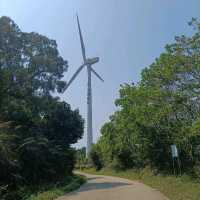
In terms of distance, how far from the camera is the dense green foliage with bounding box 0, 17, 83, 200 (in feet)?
100

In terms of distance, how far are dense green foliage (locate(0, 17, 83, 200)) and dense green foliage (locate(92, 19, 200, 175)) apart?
5825 mm

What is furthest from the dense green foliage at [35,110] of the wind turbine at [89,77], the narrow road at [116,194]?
the wind turbine at [89,77]

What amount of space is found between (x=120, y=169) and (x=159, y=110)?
79.9 feet

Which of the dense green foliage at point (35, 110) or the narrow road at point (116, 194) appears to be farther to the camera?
the dense green foliage at point (35, 110)

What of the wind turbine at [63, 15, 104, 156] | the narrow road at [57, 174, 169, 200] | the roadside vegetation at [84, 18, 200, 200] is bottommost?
the narrow road at [57, 174, 169, 200]

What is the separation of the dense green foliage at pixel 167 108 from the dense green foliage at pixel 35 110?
5825 mm

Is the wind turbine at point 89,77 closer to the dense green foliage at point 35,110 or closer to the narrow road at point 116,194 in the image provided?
the dense green foliage at point 35,110

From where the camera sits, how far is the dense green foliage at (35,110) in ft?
100

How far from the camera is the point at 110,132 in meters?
59.5

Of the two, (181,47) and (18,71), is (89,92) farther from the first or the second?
(181,47)

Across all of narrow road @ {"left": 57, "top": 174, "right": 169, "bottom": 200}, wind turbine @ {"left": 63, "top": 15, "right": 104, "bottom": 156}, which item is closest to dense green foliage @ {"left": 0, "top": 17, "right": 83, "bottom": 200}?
narrow road @ {"left": 57, "top": 174, "right": 169, "bottom": 200}

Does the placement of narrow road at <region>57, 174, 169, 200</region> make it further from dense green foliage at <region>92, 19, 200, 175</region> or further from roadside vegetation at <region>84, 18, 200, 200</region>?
dense green foliage at <region>92, 19, 200, 175</region>

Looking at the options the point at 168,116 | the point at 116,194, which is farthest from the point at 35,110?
the point at 116,194

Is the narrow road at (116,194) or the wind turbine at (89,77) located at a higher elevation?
the wind turbine at (89,77)
